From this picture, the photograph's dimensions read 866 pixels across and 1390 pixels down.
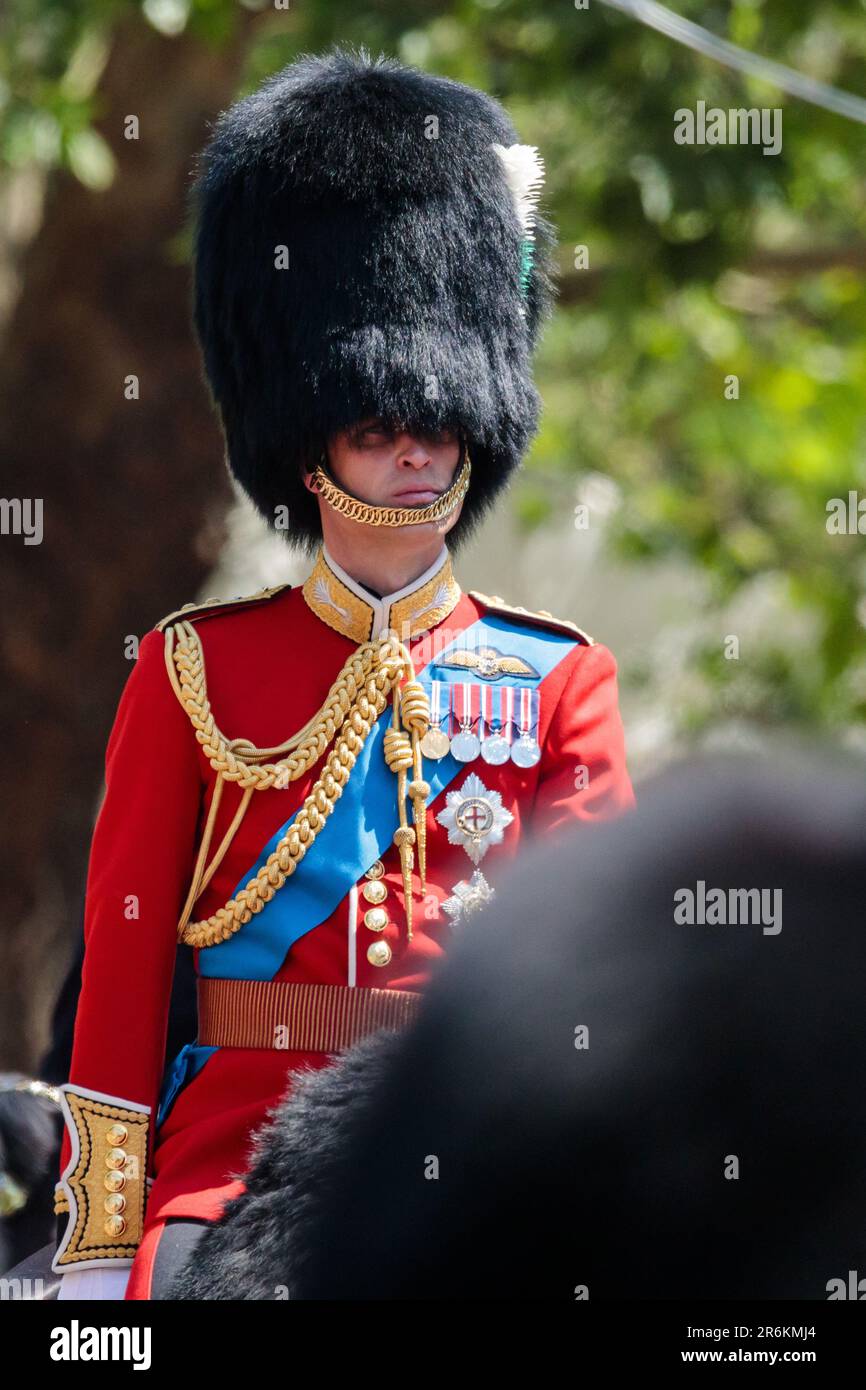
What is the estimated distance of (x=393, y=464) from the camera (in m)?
2.21

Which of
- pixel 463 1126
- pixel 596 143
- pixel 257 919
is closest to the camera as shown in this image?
pixel 463 1126

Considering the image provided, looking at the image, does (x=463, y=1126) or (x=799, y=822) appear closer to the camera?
A: (x=799, y=822)

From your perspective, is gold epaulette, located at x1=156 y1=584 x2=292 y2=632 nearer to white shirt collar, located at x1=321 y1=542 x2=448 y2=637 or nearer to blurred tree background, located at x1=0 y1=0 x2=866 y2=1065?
white shirt collar, located at x1=321 y1=542 x2=448 y2=637

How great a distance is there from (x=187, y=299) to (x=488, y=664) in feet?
11.3

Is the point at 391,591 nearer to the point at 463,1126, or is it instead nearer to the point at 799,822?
the point at 463,1126

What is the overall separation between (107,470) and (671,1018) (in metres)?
4.47

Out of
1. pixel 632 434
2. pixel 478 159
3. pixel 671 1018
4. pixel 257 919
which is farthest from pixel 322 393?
pixel 632 434

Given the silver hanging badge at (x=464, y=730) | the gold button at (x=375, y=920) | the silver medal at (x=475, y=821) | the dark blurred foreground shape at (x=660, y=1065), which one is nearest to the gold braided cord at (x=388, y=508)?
the silver hanging badge at (x=464, y=730)

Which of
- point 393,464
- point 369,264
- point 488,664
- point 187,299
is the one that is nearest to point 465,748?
point 488,664

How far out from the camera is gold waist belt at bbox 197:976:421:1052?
2092mm

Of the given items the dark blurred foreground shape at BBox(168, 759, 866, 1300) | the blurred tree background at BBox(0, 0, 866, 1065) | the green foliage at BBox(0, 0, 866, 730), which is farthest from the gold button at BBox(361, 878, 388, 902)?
the green foliage at BBox(0, 0, 866, 730)

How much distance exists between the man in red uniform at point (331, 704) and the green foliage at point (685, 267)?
7.69 feet

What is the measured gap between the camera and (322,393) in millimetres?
2256

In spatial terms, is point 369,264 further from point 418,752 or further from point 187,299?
point 187,299
